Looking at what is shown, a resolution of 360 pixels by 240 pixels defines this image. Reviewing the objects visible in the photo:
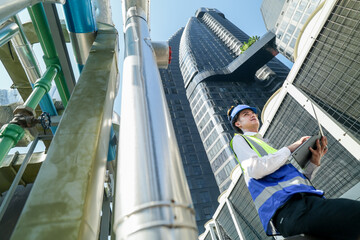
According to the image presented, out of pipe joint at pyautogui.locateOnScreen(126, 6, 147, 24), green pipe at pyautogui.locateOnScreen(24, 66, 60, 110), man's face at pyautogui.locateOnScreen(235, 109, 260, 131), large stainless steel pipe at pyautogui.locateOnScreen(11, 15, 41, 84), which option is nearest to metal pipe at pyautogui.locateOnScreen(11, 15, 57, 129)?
large stainless steel pipe at pyautogui.locateOnScreen(11, 15, 41, 84)

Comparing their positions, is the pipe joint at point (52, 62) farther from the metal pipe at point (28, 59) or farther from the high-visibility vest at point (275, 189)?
the high-visibility vest at point (275, 189)

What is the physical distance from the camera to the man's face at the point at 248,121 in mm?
2598

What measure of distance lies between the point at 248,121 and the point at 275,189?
1.14m

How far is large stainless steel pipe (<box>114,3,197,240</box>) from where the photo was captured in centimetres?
70

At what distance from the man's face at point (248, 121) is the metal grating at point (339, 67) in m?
8.29

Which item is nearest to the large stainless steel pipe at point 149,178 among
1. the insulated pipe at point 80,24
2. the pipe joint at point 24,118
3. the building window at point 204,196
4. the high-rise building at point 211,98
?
the insulated pipe at point 80,24

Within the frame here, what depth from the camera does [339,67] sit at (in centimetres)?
862

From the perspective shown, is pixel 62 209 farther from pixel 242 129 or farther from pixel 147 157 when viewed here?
pixel 242 129

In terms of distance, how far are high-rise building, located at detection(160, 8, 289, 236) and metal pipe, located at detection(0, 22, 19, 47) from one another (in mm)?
35760

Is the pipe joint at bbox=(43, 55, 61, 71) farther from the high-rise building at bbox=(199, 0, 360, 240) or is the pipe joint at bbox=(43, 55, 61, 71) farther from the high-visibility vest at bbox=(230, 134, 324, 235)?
the high-rise building at bbox=(199, 0, 360, 240)

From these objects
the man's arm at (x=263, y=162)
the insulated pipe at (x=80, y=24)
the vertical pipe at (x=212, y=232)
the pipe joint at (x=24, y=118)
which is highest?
the vertical pipe at (x=212, y=232)

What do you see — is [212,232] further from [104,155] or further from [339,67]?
[104,155]

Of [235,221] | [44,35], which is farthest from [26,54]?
[235,221]

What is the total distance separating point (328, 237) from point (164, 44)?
265cm
